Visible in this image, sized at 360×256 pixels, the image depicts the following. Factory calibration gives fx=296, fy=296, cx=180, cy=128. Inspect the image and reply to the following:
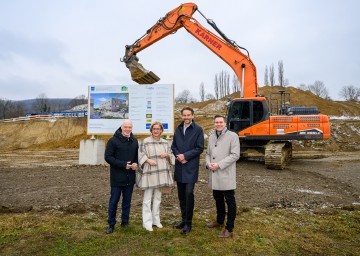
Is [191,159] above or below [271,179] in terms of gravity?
above

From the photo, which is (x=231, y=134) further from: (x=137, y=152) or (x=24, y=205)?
(x=24, y=205)

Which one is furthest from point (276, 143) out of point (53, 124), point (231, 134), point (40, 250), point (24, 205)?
point (53, 124)

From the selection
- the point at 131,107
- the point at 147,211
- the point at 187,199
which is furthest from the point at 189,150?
the point at 131,107

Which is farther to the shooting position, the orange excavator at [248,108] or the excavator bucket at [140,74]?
the excavator bucket at [140,74]

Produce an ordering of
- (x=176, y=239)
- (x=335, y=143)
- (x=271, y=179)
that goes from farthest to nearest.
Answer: (x=335, y=143)
(x=271, y=179)
(x=176, y=239)

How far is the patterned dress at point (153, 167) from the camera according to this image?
441 centimetres

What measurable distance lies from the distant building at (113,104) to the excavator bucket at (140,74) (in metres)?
1.51

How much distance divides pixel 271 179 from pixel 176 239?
18.6ft

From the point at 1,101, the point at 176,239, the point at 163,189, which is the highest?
the point at 1,101

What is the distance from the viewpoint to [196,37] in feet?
41.6

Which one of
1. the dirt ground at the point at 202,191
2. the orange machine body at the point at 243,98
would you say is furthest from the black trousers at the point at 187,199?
the orange machine body at the point at 243,98

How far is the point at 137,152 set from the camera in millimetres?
4512

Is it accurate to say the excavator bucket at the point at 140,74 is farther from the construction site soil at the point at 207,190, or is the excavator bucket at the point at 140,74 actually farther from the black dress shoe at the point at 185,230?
the black dress shoe at the point at 185,230

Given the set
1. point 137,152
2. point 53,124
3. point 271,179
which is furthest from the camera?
point 53,124
